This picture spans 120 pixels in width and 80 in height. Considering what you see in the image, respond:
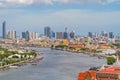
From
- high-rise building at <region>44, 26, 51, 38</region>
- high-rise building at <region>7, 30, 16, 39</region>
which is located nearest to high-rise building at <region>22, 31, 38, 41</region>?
high-rise building at <region>7, 30, 16, 39</region>

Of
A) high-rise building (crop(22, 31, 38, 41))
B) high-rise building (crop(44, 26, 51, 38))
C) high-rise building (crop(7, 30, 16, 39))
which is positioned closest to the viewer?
high-rise building (crop(22, 31, 38, 41))

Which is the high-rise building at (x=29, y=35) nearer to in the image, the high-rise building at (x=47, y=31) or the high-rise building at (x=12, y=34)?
the high-rise building at (x=12, y=34)

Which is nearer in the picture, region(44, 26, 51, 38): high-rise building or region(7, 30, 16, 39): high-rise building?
region(7, 30, 16, 39): high-rise building

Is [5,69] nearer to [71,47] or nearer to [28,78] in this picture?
[28,78]

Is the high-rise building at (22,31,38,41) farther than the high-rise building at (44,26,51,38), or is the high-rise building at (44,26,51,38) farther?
the high-rise building at (44,26,51,38)

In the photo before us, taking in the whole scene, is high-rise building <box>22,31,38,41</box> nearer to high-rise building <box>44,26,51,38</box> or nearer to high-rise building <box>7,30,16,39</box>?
high-rise building <box>7,30,16,39</box>

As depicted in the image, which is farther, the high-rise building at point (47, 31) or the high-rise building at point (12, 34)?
the high-rise building at point (47, 31)

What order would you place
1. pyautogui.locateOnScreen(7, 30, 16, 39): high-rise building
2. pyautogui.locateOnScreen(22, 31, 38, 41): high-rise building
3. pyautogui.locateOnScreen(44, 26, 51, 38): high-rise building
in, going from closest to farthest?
pyautogui.locateOnScreen(22, 31, 38, 41): high-rise building < pyautogui.locateOnScreen(7, 30, 16, 39): high-rise building < pyautogui.locateOnScreen(44, 26, 51, 38): high-rise building

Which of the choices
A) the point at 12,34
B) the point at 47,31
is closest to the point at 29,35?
the point at 12,34

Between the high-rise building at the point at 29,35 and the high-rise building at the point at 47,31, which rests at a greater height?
the high-rise building at the point at 47,31

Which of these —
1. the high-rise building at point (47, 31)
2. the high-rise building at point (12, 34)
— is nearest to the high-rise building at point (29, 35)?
the high-rise building at point (12, 34)

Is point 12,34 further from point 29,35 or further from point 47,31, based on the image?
point 47,31

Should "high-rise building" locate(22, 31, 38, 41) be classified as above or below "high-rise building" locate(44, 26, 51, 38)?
below

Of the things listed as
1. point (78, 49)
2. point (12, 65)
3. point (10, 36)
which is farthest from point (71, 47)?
point (10, 36)
